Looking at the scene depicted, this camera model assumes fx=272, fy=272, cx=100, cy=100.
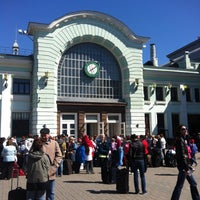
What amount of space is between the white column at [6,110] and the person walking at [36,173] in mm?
15893

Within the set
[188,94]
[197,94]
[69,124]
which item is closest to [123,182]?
[69,124]

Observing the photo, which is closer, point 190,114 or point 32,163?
point 32,163

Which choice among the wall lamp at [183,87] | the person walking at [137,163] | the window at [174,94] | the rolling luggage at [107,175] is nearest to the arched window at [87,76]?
the window at [174,94]

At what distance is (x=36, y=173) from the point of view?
590 centimetres

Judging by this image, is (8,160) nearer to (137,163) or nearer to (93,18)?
(137,163)

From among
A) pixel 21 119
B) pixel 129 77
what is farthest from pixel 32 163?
pixel 129 77

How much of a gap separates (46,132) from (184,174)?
371cm

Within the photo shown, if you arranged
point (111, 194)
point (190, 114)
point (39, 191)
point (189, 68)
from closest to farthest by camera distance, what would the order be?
1. point (39, 191)
2. point (111, 194)
3. point (190, 114)
4. point (189, 68)

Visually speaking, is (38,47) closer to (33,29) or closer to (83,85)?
(33,29)

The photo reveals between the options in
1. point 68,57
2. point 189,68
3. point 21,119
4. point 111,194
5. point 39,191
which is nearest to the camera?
point 39,191

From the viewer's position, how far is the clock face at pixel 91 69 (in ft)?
79.1

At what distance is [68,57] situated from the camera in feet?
78.5

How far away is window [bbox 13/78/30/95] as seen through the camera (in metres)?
22.2

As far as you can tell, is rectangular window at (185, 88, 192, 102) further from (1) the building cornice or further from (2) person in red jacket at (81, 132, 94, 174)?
(2) person in red jacket at (81, 132, 94, 174)
